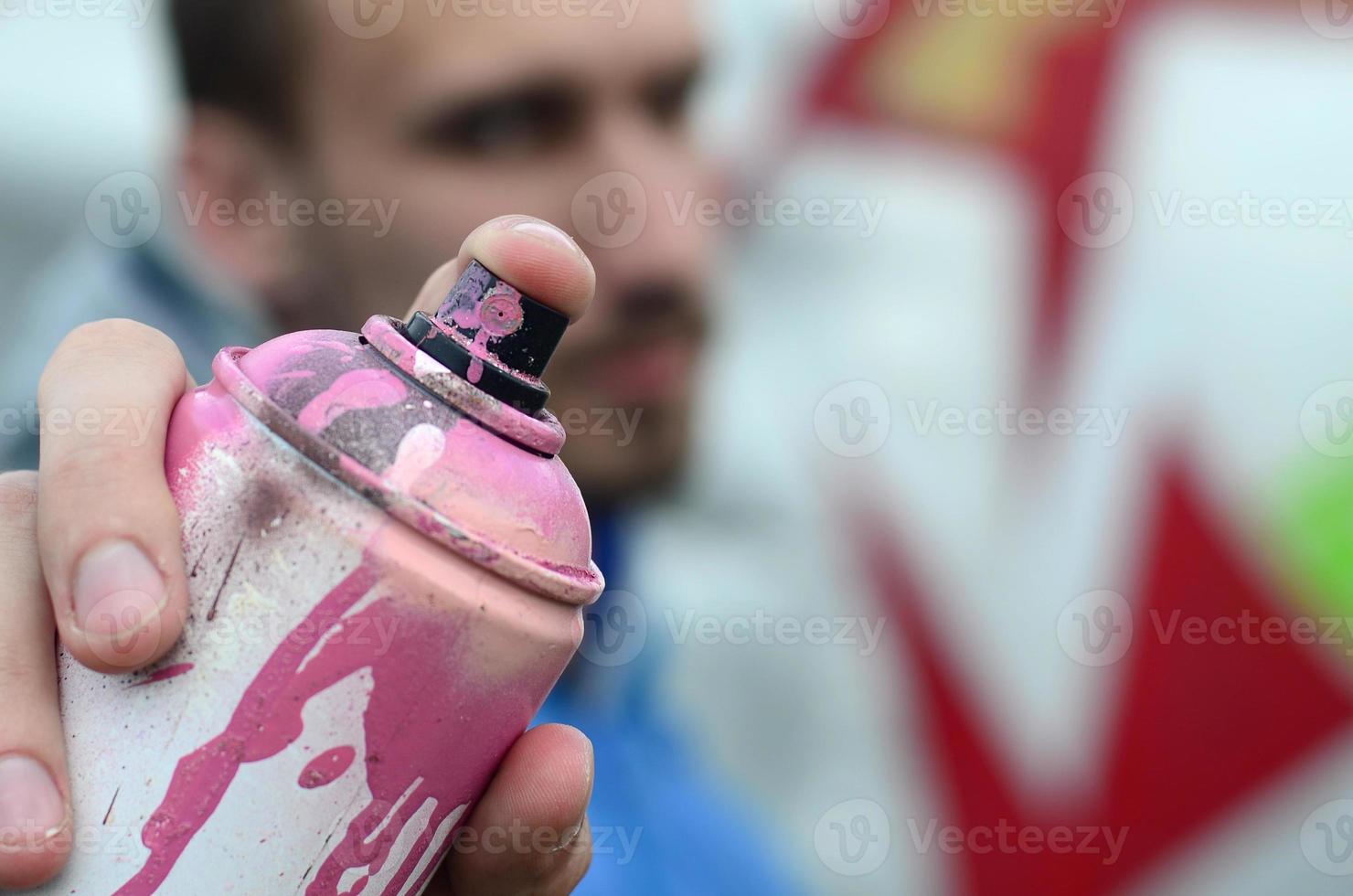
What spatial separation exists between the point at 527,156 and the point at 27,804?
53.1 inches

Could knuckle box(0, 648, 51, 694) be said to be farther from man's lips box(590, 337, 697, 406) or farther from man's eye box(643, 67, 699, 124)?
man's eye box(643, 67, 699, 124)

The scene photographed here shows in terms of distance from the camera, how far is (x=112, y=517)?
0.57 m

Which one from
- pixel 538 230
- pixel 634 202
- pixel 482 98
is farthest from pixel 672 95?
pixel 538 230

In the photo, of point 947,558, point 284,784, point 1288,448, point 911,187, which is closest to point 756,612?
point 947,558

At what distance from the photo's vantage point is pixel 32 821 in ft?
1.79

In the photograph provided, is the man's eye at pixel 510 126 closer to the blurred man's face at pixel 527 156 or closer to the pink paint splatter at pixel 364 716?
the blurred man's face at pixel 527 156

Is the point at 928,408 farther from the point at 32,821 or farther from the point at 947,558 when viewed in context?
the point at 32,821

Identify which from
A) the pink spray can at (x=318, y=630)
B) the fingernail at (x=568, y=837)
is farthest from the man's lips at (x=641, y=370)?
the pink spray can at (x=318, y=630)

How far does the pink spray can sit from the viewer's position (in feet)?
1.82

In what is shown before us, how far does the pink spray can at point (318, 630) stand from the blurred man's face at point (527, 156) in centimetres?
113

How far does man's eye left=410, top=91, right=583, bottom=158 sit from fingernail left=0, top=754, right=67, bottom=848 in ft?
4.20

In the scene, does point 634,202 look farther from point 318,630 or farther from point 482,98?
point 318,630

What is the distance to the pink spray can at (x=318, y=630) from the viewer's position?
21.8 inches

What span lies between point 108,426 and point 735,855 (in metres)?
1.49
